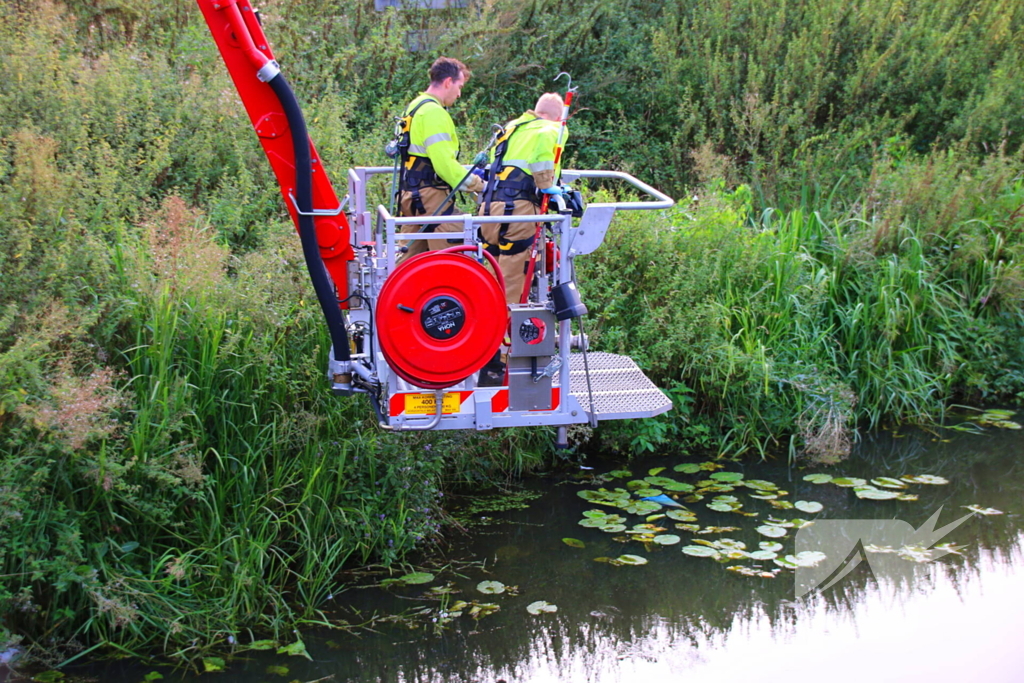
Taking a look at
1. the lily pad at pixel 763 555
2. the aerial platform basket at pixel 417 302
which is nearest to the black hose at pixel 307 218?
the aerial platform basket at pixel 417 302

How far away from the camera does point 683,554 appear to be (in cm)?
485

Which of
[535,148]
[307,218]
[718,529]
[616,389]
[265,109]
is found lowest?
[718,529]

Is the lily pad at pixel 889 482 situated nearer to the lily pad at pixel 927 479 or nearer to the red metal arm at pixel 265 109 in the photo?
the lily pad at pixel 927 479

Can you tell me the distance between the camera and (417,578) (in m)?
4.56

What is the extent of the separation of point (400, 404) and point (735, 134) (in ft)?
19.6

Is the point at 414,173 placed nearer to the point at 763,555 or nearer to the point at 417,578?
the point at 417,578

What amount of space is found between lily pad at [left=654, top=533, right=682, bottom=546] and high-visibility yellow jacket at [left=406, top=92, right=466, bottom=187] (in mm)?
2166

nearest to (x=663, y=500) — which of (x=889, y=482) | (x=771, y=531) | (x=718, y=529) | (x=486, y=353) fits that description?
(x=718, y=529)

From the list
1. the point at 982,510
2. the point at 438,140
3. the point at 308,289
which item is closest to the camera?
the point at 438,140

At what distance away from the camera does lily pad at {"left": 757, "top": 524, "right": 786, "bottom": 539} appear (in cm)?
506

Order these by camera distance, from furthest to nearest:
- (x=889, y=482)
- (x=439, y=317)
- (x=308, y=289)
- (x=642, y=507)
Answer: (x=889, y=482)
(x=642, y=507)
(x=308, y=289)
(x=439, y=317)

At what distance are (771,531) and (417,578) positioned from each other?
1981 millimetres

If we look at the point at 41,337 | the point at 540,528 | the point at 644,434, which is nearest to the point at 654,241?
the point at 644,434

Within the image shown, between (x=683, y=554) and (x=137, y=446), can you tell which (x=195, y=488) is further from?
(x=683, y=554)
